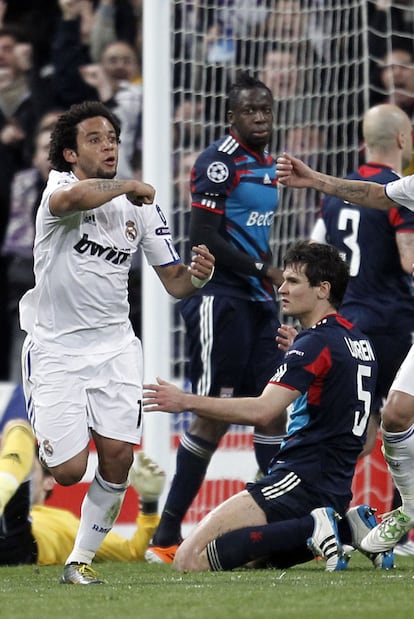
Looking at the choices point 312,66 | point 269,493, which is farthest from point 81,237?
point 312,66

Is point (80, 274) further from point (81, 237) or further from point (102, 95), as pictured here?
point (102, 95)

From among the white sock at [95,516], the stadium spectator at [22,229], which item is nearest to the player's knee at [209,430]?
the white sock at [95,516]

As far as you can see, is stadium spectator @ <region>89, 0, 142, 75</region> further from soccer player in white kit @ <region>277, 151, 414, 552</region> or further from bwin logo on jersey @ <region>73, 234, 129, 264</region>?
bwin logo on jersey @ <region>73, 234, 129, 264</region>

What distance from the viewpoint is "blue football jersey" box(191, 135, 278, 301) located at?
7316mm

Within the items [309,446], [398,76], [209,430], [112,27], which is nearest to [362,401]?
[309,446]

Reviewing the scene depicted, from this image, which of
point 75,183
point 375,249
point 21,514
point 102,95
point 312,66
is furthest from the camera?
point 102,95

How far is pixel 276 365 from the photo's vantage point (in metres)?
7.44

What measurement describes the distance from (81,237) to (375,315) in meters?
2.19

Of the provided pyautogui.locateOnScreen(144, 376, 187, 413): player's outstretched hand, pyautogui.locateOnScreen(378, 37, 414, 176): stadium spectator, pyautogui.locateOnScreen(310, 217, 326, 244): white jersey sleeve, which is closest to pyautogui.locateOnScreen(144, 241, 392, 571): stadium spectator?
pyautogui.locateOnScreen(144, 376, 187, 413): player's outstretched hand

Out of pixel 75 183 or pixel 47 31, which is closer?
pixel 75 183

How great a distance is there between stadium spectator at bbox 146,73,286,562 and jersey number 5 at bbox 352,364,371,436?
1.07 m

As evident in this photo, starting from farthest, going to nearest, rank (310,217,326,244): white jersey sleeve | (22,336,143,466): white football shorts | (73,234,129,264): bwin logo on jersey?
(310,217,326,244): white jersey sleeve
(73,234,129,264): bwin logo on jersey
(22,336,143,466): white football shorts

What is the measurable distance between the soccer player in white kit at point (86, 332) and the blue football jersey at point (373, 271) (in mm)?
1703

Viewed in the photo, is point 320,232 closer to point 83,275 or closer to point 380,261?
point 380,261
